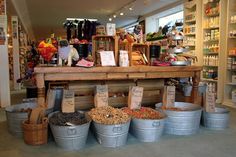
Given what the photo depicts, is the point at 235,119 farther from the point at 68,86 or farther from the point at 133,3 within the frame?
the point at 133,3

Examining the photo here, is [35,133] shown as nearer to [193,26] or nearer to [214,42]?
[214,42]

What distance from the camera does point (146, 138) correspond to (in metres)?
2.96

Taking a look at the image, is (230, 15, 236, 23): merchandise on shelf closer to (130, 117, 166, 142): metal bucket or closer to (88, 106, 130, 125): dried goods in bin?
(130, 117, 166, 142): metal bucket

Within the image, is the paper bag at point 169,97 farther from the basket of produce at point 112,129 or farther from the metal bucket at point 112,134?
the metal bucket at point 112,134

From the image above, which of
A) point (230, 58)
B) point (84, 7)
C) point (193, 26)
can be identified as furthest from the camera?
point (84, 7)

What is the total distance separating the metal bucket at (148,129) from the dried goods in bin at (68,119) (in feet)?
2.04

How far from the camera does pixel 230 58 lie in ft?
16.9

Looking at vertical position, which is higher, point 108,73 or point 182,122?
point 108,73

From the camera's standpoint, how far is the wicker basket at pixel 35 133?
2.78 meters

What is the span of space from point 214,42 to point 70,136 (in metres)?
4.51

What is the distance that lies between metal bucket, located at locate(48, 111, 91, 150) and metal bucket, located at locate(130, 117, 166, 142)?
2.07ft

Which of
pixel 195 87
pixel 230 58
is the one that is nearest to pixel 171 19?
pixel 230 58

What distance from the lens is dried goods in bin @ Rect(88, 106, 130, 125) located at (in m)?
2.82

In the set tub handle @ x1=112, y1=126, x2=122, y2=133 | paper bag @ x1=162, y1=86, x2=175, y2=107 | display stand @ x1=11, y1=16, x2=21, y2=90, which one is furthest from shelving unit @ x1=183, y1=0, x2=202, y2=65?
display stand @ x1=11, y1=16, x2=21, y2=90
